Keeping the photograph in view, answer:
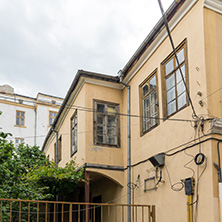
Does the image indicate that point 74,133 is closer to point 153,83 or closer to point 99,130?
point 99,130

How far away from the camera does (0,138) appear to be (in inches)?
412

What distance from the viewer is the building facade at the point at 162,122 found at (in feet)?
25.9

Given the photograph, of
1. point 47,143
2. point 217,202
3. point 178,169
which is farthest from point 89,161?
point 47,143

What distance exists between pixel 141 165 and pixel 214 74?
3797mm

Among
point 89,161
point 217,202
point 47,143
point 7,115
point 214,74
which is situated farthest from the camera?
point 7,115

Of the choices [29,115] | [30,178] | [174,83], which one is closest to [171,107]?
[174,83]

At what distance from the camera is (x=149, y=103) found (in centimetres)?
1078

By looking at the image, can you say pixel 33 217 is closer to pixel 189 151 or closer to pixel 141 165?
pixel 141 165

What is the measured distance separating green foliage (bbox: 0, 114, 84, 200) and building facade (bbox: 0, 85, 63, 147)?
2382 cm

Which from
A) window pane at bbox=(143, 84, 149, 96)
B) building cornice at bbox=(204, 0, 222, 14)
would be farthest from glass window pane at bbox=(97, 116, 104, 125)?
building cornice at bbox=(204, 0, 222, 14)

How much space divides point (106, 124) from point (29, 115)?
26011mm

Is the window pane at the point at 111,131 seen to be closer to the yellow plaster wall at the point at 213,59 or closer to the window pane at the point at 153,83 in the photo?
the window pane at the point at 153,83

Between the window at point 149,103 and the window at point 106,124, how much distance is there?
1.16 meters

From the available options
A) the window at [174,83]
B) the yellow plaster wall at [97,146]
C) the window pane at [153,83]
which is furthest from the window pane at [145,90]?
the yellow plaster wall at [97,146]
